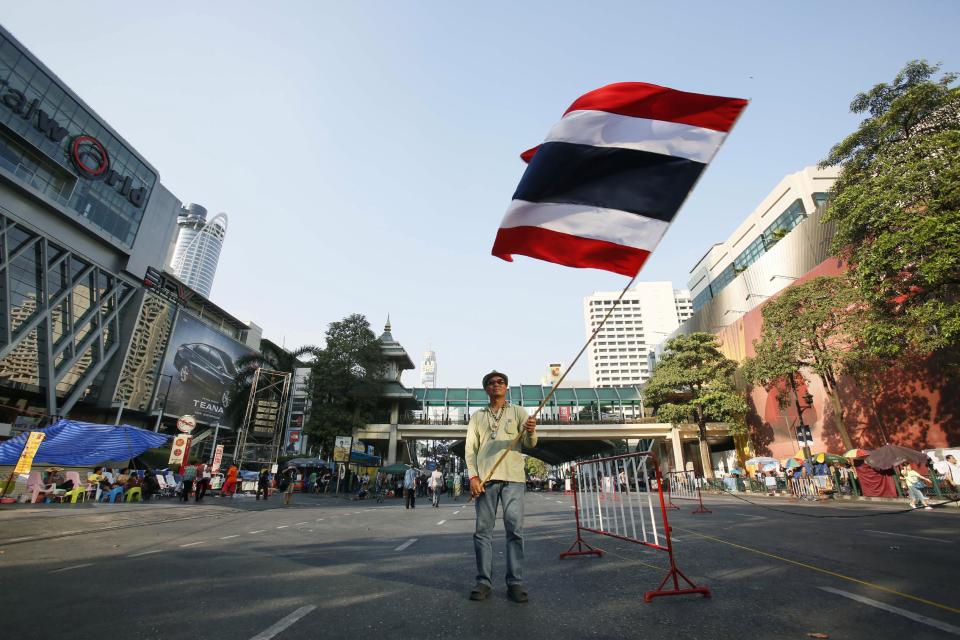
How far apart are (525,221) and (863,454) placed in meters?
22.7

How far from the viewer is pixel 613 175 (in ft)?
15.4

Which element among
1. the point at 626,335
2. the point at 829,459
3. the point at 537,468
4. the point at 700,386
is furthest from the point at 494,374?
the point at 626,335

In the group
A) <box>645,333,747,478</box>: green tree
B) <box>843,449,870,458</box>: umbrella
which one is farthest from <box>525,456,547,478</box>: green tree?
<box>843,449,870,458</box>: umbrella

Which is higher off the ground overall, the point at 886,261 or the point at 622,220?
the point at 886,261

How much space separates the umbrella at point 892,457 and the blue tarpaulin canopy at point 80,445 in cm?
2707

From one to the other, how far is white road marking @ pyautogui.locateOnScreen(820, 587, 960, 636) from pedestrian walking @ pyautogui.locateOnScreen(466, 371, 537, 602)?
249 cm

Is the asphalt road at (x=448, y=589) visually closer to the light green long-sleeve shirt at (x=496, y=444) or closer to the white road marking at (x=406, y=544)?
the white road marking at (x=406, y=544)

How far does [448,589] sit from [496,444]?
1286mm

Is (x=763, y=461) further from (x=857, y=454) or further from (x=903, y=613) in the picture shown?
(x=903, y=613)

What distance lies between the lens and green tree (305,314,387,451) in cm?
3381

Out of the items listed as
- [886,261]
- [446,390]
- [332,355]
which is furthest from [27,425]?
[886,261]

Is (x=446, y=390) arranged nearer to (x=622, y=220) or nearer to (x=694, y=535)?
(x=694, y=535)

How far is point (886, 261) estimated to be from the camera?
48.9 ft

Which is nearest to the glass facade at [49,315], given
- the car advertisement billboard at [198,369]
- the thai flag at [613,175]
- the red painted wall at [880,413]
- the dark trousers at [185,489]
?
the car advertisement billboard at [198,369]
